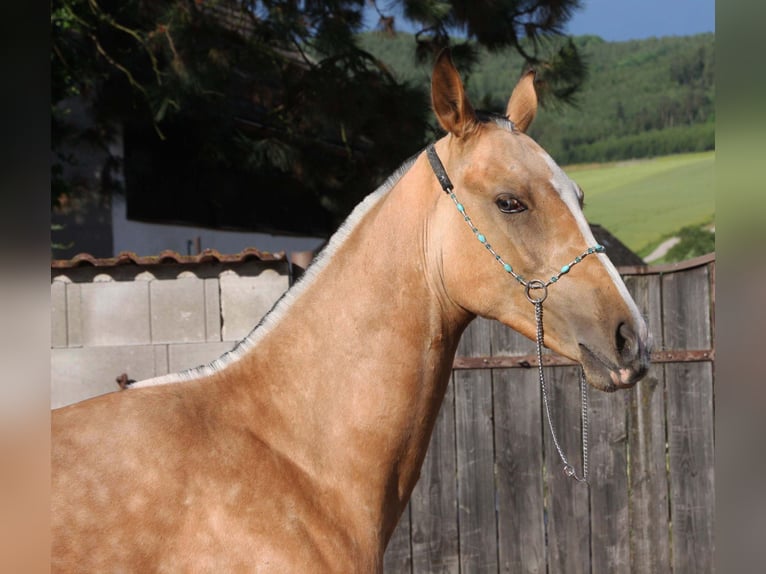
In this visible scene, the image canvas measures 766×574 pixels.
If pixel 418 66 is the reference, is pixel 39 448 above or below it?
below

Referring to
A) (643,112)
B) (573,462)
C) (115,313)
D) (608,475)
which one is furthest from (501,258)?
(643,112)

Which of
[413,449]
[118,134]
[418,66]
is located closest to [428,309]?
[413,449]

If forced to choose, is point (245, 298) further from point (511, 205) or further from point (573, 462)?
point (511, 205)

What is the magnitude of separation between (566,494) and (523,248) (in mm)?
3194

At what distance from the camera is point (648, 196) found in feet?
137

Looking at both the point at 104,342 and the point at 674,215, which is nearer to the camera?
the point at 104,342

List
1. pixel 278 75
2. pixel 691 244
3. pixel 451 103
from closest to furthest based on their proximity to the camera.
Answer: pixel 451 103 → pixel 278 75 → pixel 691 244

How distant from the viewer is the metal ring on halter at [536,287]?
80.7 inches

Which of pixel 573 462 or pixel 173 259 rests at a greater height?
pixel 173 259

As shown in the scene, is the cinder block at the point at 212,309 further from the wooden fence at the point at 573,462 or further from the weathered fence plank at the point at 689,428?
the weathered fence plank at the point at 689,428

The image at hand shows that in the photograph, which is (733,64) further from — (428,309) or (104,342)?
(104,342)

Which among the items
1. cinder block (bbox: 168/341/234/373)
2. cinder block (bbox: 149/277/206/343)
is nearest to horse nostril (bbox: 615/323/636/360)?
cinder block (bbox: 168/341/234/373)

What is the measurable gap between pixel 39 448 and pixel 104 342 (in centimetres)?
451

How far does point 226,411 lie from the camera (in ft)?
6.86
